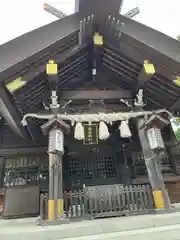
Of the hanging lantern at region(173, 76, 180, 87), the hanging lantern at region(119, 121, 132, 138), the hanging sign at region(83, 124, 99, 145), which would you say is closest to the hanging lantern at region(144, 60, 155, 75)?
the hanging lantern at region(173, 76, 180, 87)

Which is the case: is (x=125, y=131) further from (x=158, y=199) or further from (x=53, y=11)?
(x=53, y=11)

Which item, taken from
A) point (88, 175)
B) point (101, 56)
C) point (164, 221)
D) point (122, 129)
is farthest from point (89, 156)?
point (164, 221)

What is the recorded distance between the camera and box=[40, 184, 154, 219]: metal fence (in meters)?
5.21

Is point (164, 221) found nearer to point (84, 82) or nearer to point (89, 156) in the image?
point (89, 156)

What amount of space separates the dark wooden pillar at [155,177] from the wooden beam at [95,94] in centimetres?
149

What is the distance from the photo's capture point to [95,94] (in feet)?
22.7

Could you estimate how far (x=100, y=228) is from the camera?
10.6ft

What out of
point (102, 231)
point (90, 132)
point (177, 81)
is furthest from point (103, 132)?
point (102, 231)

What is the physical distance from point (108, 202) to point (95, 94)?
3.50 m

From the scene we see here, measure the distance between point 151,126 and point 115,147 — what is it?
2.61 metres

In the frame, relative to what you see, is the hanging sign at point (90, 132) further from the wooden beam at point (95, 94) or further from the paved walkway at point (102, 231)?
the paved walkway at point (102, 231)

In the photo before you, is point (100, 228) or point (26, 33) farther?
point (26, 33)

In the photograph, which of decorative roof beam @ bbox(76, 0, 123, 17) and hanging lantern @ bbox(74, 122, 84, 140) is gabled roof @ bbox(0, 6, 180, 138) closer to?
decorative roof beam @ bbox(76, 0, 123, 17)

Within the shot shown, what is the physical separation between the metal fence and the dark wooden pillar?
0.26 meters
